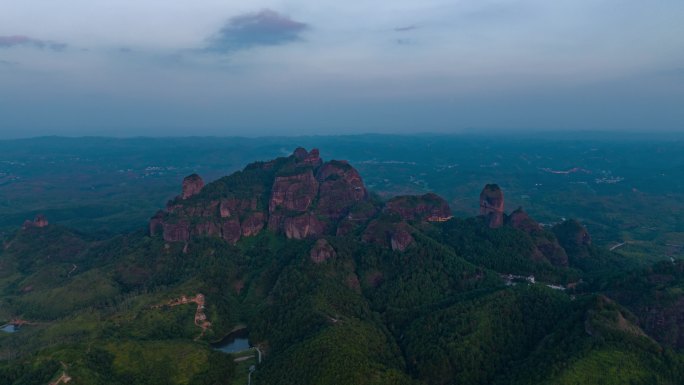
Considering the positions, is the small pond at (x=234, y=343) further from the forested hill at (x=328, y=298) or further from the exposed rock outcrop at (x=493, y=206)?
the exposed rock outcrop at (x=493, y=206)

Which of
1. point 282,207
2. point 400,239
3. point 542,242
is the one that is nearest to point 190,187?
point 282,207

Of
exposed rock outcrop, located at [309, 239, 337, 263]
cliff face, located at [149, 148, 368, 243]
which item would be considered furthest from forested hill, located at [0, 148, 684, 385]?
cliff face, located at [149, 148, 368, 243]

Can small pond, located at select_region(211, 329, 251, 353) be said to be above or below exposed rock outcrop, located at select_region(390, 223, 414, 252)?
below

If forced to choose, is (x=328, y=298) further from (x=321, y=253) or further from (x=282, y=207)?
(x=282, y=207)

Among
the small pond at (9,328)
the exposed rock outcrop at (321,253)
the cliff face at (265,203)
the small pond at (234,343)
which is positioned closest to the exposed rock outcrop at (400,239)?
the exposed rock outcrop at (321,253)

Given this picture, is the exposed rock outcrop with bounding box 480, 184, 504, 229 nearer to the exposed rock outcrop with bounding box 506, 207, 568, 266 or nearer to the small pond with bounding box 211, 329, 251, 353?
the exposed rock outcrop with bounding box 506, 207, 568, 266
